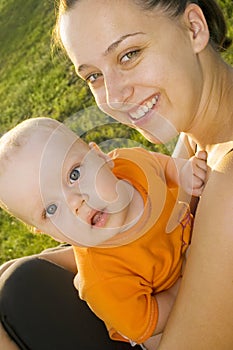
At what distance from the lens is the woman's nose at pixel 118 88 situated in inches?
93.4

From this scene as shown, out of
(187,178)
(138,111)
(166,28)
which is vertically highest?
(166,28)

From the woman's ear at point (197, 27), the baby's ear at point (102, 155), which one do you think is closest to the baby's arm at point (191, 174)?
the baby's ear at point (102, 155)

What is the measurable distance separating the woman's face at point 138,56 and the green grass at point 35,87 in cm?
59

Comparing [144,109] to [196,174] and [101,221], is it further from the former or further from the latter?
[101,221]

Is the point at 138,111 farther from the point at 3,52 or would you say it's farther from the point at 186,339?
the point at 3,52

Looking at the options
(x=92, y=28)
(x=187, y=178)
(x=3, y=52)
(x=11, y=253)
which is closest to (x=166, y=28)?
(x=92, y=28)

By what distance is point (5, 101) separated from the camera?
7777mm

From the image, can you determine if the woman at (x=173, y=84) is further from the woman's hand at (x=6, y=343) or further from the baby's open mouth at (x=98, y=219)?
the woman's hand at (x=6, y=343)

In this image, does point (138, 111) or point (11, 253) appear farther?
point (11, 253)

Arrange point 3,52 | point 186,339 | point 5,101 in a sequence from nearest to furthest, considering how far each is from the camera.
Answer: point 186,339 → point 5,101 → point 3,52

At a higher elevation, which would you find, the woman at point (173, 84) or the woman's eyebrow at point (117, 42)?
the woman's eyebrow at point (117, 42)

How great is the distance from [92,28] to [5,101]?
5580mm

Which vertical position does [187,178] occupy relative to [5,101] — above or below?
above

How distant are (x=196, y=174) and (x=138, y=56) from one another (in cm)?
46
